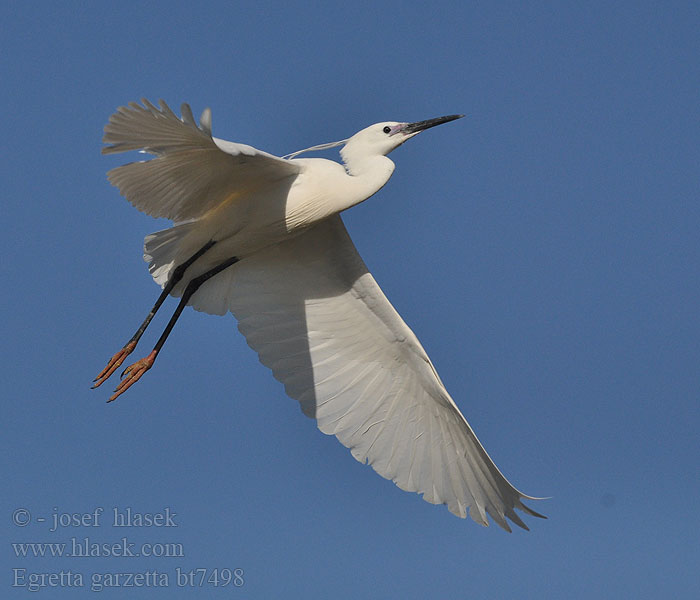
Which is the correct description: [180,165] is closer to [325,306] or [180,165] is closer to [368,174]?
[368,174]

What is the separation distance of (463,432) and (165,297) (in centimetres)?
326

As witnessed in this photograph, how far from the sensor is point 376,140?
10461mm

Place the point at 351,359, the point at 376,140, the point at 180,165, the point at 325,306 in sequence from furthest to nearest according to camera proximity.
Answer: the point at 351,359 < the point at 325,306 < the point at 376,140 < the point at 180,165

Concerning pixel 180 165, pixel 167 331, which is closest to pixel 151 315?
pixel 167 331

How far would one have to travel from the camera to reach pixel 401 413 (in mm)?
11352

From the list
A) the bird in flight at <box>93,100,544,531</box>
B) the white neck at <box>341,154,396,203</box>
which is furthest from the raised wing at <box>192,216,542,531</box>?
the white neck at <box>341,154,396,203</box>

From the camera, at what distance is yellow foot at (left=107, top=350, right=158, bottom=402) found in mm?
10414

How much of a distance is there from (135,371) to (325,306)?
2067 mm

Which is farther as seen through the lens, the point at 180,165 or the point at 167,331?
the point at 167,331

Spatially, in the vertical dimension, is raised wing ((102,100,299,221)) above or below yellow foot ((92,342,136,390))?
above

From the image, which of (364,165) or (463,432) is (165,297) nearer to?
(364,165)

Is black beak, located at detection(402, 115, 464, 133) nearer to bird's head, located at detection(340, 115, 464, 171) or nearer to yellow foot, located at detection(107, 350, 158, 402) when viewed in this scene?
bird's head, located at detection(340, 115, 464, 171)

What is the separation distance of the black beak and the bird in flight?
0.02 metres

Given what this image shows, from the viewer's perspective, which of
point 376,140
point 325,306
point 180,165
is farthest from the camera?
point 325,306
